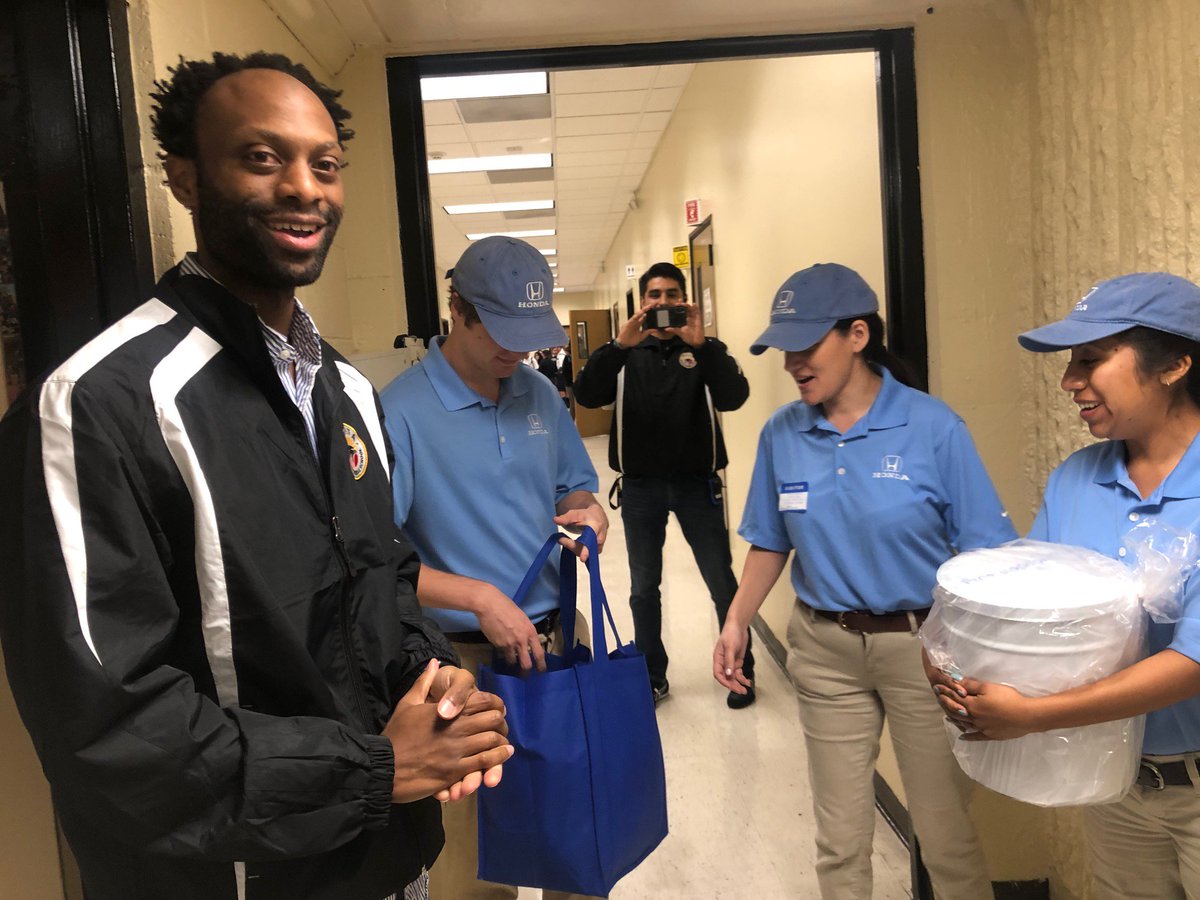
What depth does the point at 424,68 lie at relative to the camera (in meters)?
2.07

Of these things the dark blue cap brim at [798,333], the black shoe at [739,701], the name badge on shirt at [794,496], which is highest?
the dark blue cap brim at [798,333]

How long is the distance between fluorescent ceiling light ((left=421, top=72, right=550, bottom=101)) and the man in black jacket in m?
3.55

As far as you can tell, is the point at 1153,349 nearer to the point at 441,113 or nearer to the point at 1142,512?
the point at 1142,512

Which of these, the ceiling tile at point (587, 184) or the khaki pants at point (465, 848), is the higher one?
the ceiling tile at point (587, 184)

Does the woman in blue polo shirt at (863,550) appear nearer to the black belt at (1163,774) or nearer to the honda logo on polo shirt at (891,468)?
the honda logo on polo shirt at (891,468)

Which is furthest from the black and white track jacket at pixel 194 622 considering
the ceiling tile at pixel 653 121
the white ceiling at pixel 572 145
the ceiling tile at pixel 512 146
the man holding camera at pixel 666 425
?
the ceiling tile at pixel 512 146

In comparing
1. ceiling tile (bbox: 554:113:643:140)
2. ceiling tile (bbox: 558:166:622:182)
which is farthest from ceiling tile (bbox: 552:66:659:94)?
ceiling tile (bbox: 558:166:622:182)

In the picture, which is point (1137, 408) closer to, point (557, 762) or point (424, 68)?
point (557, 762)

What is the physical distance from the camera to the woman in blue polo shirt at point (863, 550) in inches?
63.0

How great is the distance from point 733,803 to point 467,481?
1638 millimetres

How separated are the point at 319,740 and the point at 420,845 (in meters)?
0.28

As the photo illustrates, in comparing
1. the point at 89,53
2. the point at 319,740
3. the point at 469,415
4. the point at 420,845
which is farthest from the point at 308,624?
the point at 89,53

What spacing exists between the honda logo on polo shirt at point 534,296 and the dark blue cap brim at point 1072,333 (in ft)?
2.87

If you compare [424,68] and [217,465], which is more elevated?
[424,68]
